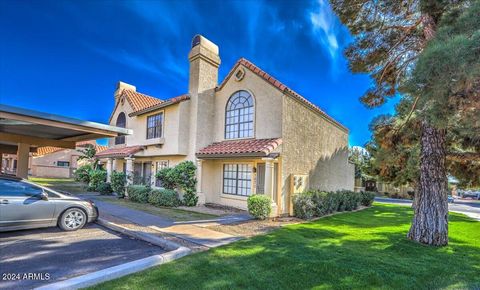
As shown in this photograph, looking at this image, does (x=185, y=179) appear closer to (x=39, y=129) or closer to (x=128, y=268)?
(x=39, y=129)

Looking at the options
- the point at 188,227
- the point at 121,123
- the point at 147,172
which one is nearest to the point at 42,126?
the point at 188,227

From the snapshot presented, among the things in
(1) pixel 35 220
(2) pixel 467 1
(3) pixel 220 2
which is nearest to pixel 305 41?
(3) pixel 220 2

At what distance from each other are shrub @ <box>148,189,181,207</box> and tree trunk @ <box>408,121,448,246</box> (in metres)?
10.9

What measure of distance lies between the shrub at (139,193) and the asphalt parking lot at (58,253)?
724cm

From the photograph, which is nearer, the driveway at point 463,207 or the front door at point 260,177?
the front door at point 260,177

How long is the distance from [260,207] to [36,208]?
7710 millimetres

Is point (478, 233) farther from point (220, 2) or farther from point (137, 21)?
point (137, 21)

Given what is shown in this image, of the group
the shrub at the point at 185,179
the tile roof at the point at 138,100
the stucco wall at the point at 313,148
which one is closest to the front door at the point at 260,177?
the stucco wall at the point at 313,148

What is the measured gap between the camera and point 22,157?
476 inches

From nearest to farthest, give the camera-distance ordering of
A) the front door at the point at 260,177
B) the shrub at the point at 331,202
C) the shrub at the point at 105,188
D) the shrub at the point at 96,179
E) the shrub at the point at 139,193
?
the front door at the point at 260,177 < the shrub at the point at 331,202 < the shrub at the point at 139,193 < the shrub at the point at 105,188 < the shrub at the point at 96,179

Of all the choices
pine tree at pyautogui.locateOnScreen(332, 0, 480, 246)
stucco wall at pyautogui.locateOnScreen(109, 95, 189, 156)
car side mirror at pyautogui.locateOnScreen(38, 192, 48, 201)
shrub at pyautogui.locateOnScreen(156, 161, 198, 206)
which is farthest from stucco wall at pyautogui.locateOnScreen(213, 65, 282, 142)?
car side mirror at pyautogui.locateOnScreen(38, 192, 48, 201)

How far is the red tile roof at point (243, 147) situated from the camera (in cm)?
1179

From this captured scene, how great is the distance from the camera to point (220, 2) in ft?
44.9

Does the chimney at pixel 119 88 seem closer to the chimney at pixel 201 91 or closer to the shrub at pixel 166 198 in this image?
the chimney at pixel 201 91
